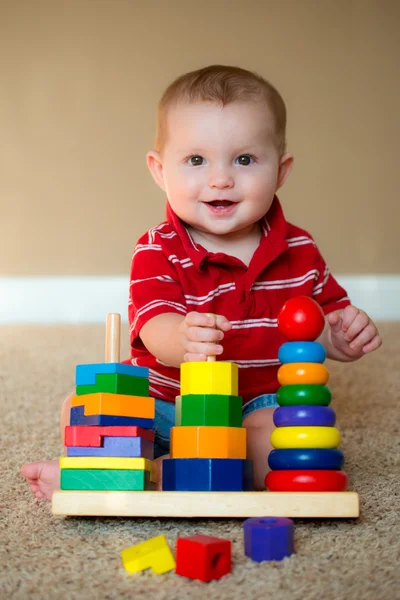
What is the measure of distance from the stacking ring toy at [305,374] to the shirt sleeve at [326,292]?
0.42m

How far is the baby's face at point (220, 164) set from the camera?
3.56 feet

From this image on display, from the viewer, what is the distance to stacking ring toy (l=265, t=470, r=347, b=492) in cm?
80

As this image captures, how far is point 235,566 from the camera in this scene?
2.17 feet

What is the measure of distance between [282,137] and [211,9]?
2.00 m

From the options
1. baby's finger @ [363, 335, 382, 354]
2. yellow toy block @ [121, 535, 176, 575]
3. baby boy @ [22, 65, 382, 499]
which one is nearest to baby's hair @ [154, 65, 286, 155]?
baby boy @ [22, 65, 382, 499]

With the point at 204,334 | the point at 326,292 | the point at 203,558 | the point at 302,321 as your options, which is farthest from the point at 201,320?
the point at 326,292

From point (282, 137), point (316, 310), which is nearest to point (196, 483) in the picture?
point (316, 310)

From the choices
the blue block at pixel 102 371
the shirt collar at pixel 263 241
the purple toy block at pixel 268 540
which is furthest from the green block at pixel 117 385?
the shirt collar at pixel 263 241

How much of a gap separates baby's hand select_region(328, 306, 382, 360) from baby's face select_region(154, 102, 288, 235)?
0.70 feet

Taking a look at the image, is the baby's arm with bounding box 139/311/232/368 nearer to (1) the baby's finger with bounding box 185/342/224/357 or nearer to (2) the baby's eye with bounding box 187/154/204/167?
(1) the baby's finger with bounding box 185/342/224/357

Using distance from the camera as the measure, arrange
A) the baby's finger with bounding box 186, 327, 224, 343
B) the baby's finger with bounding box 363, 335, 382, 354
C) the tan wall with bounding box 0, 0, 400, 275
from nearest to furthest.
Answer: the baby's finger with bounding box 186, 327, 224, 343 → the baby's finger with bounding box 363, 335, 382, 354 → the tan wall with bounding box 0, 0, 400, 275

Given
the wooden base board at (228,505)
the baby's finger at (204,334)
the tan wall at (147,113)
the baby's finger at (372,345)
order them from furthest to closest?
the tan wall at (147,113), the baby's finger at (372,345), the baby's finger at (204,334), the wooden base board at (228,505)

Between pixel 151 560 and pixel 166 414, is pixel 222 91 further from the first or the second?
pixel 151 560

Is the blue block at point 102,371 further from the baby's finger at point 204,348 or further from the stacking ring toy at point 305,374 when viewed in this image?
the stacking ring toy at point 305,374
